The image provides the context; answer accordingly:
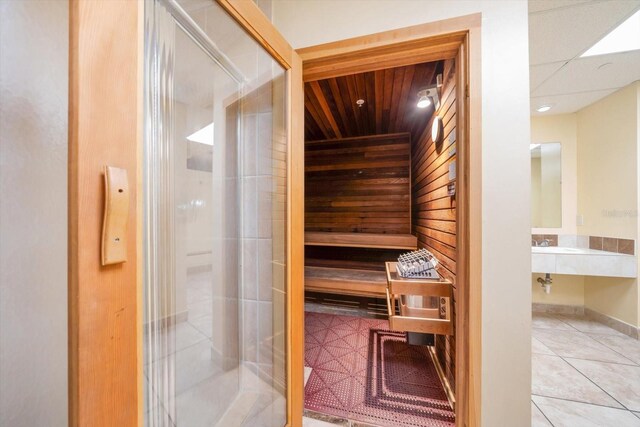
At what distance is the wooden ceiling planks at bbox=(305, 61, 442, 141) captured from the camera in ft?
7.44

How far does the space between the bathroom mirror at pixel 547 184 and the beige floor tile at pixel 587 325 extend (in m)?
1.11

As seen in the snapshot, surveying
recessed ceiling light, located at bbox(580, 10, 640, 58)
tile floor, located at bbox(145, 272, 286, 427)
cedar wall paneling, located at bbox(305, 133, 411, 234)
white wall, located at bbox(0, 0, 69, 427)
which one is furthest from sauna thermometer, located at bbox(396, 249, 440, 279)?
recessed ceiling light, located at bbox(580, 10, 640, 58)

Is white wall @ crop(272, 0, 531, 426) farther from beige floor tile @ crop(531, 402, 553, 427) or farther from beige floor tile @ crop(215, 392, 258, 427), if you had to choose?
beige floor tile @ crop(215, 392, 258, 427)

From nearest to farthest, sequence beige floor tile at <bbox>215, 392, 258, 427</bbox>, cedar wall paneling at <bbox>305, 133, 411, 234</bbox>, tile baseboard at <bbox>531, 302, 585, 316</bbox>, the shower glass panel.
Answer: the shower glass panel < beige floor tile at <bbox>215, 392, 258, 427</bbox> < tile baseboard at <bbox>531, 302, 585, 316</bbox> < cedar wall paneling at <bbox>305, 133, 411, 234</bbox>

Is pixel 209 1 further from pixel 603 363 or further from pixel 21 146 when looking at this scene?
pixel 603 363

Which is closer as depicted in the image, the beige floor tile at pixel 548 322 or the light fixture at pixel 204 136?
the light fixture at pixel 204 136

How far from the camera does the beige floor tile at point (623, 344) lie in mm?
2218

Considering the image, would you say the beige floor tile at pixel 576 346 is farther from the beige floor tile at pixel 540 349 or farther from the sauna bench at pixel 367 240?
the sauna bench at pixel 367 240

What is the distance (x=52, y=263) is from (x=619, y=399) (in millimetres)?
3088

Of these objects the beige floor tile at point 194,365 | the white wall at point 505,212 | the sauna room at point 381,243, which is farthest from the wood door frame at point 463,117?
the beige floor tile at point 194,365

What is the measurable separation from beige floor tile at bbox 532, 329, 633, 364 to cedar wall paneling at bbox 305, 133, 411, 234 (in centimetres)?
192

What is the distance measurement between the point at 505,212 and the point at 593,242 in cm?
291

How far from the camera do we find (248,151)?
1.23m

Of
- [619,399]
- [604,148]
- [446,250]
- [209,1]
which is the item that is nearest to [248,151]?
[209,1]
